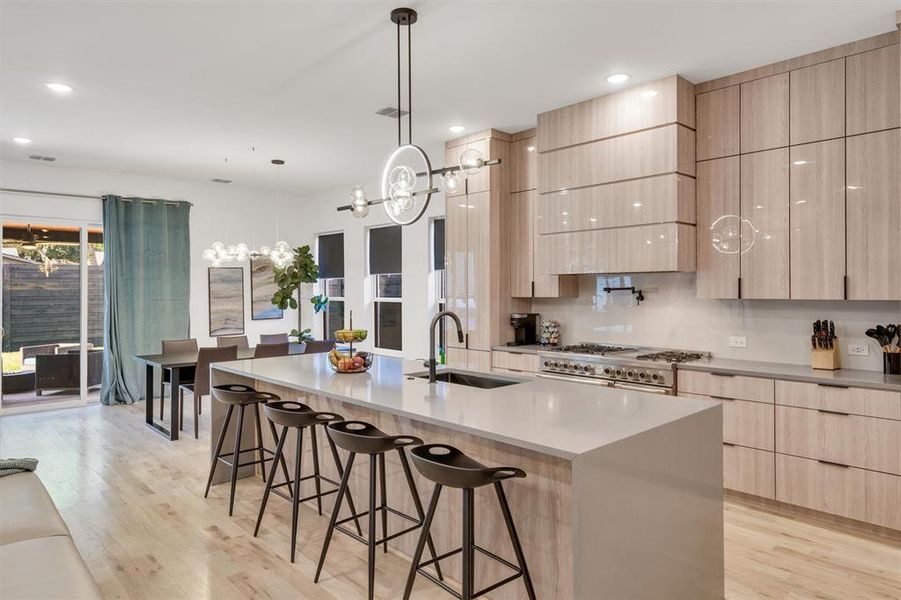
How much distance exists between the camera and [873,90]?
3.41m

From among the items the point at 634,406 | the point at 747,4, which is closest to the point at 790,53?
the point at 747,4

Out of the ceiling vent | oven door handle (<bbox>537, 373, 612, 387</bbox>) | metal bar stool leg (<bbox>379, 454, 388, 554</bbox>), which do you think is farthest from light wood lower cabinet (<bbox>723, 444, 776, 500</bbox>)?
the ceiling vent

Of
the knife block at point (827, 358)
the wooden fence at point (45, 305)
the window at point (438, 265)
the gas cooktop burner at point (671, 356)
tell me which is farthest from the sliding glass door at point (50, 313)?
the knife block at point (827, 358)

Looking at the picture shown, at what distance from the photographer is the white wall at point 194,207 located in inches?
257

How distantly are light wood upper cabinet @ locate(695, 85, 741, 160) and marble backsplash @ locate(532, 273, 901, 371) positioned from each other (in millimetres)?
953

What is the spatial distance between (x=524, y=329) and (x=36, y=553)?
4.14 meters

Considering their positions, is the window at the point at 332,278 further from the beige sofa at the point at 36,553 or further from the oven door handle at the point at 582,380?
the beige sofa at the point at 36,553

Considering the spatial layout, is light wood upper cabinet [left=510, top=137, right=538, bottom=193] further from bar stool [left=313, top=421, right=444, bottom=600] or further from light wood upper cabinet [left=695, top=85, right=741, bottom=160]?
Answer: bar stool [left=313, top=421, right=444, bottom=600]

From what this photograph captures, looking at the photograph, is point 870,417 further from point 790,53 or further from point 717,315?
point 790,53

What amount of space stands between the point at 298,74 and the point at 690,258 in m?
3.07

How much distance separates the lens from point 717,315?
4328 millimetres

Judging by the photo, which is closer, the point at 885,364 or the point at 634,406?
the point at 634,406

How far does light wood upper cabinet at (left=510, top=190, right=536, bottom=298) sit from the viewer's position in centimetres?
532

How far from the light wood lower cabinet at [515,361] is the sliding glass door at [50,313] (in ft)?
16.6
